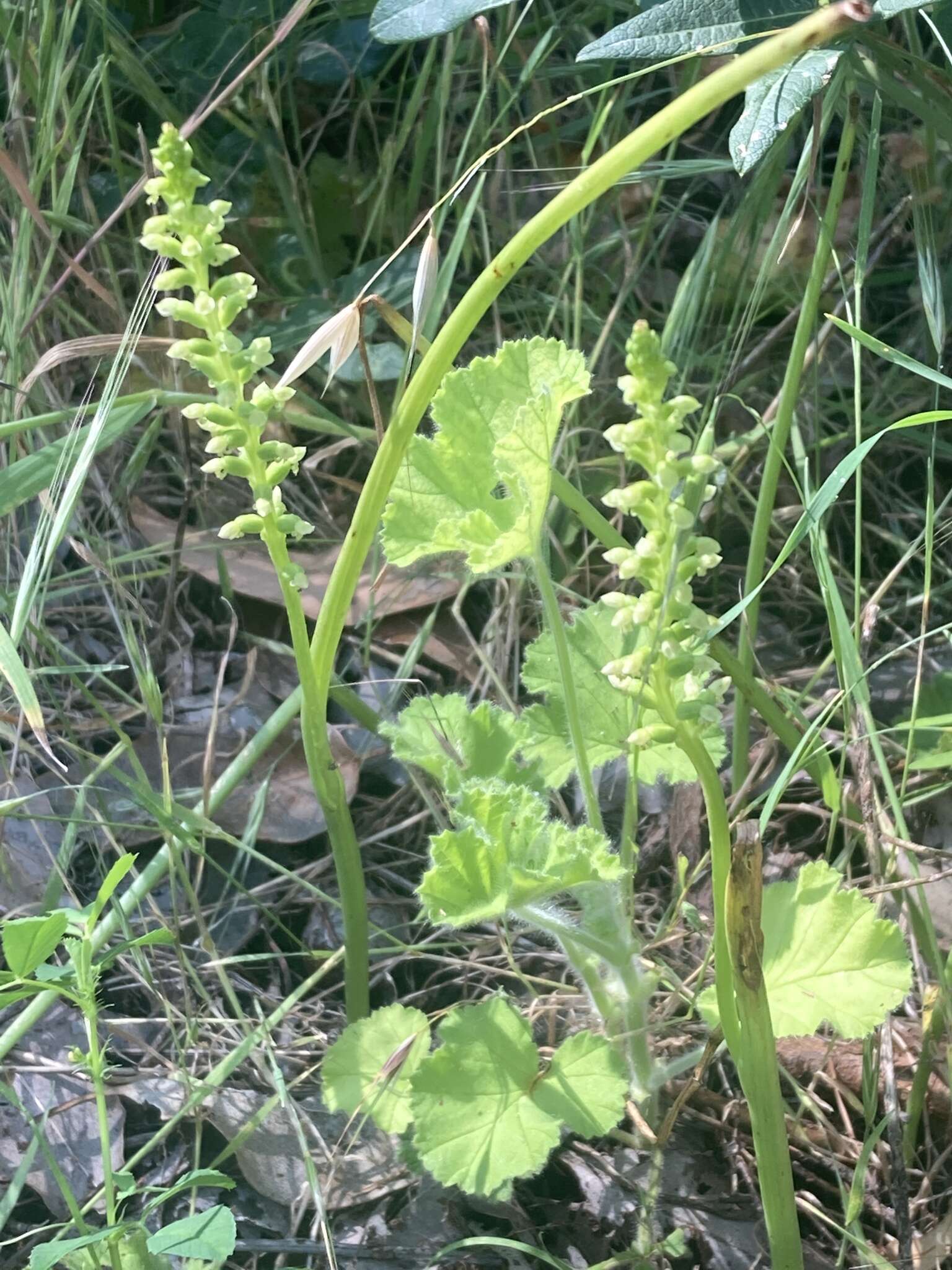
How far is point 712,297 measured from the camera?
1.86m

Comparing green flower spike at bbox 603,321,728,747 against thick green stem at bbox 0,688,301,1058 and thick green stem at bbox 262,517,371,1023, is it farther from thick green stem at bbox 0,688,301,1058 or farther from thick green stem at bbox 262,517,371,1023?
thick green stem at bbox 0,688,301,1058

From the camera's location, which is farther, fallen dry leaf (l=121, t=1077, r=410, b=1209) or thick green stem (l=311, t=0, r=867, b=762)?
fallen dry leaf (l=121, t=1077, r=410, b=1209)

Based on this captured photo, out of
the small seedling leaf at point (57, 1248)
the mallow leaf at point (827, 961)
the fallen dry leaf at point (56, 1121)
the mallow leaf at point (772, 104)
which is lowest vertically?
the fallen dry leaf at point (56, 1121)

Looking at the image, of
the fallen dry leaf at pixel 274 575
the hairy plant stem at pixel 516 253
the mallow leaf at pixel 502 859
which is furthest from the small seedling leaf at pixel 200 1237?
the fallen dry leaf at pixel 274 575

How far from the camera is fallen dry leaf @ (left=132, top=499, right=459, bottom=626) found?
1746 millimetres

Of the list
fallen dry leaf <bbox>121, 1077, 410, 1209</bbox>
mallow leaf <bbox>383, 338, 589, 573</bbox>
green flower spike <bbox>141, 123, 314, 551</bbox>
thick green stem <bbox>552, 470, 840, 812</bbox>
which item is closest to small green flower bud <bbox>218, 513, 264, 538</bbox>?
green flower spike <bbox>141, 123, 314, 551</bbox>

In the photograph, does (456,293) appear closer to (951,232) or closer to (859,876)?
(951,232)

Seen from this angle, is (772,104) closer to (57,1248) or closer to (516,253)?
(516,253)

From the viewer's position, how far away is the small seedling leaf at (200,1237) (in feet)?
3.05

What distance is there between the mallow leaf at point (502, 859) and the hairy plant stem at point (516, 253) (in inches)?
8.4

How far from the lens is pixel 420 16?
137cm

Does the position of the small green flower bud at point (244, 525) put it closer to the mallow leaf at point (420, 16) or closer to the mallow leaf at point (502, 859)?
the mallow leaf at point (502, 859)

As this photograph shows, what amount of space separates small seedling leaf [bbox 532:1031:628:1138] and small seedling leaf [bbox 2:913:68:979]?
0.46m

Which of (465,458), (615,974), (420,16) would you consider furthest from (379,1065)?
(420,16)
